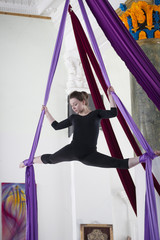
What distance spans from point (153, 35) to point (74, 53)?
10.2 ft

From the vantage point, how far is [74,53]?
927 centimetres

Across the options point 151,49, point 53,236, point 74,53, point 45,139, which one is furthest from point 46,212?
point 151,49

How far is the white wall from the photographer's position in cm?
853

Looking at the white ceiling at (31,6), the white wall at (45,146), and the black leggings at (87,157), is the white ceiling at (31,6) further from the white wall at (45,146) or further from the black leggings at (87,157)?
the black leggings at (87,157)

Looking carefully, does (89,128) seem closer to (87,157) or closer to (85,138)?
(85,138)

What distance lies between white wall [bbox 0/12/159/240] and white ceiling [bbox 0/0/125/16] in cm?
18

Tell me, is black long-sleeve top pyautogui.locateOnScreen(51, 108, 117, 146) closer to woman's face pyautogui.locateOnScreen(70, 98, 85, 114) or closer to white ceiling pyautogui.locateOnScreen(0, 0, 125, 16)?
woman's face pyautogui.locateOnScreen(70, 98, 85, 114)

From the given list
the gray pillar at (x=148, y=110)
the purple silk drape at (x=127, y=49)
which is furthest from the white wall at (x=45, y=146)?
the purple silk drape at (x=127, y=49)

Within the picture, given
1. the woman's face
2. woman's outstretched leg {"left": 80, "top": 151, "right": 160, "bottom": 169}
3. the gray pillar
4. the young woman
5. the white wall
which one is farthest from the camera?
the white wall

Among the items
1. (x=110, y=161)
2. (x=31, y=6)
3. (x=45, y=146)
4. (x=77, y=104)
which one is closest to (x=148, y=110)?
(x=77, y=104)

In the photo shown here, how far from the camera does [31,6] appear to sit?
9391 millimetres

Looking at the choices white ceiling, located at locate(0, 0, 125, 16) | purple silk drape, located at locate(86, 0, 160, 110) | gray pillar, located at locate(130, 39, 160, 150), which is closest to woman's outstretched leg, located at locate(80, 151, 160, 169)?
purple silk drape, located at locate(86, 0, 160, 110)

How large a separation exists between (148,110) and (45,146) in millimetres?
3267

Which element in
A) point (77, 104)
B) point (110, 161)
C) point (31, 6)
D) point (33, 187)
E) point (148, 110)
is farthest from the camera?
point (31, 6)
